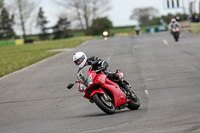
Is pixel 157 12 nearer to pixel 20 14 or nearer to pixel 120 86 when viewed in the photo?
pixel 20 14

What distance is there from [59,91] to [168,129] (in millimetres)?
7555

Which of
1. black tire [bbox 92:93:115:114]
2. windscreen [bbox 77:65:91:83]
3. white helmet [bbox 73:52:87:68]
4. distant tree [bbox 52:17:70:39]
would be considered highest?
white helmet [bbox 73:52:87:68]

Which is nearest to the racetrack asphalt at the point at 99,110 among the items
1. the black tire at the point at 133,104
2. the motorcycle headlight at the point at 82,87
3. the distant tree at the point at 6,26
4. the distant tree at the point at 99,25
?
the black tire at the point at 133,104

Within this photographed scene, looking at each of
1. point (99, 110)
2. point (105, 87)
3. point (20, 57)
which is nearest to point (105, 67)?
point (105, 87)

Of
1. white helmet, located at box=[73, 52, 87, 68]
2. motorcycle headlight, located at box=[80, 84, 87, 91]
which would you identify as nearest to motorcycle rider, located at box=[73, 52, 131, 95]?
white helmet, located at box=[73, 52, 87, 68]

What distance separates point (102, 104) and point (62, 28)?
343ft

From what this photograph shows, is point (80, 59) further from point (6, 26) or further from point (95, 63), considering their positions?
point (6, 26)

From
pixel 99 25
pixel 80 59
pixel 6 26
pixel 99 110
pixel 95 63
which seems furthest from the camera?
pixel 6 26

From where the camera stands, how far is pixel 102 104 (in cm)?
898

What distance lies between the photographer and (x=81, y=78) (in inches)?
365

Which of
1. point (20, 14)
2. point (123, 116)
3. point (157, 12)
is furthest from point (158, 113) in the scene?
point (157, 12)

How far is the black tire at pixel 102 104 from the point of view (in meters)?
8.93

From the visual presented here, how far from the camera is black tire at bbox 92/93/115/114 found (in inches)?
352

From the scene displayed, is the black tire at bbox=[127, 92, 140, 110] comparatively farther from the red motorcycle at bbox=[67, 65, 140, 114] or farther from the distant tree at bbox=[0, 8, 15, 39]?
the distant tree at bbox=[0, 8, 15, 39]
